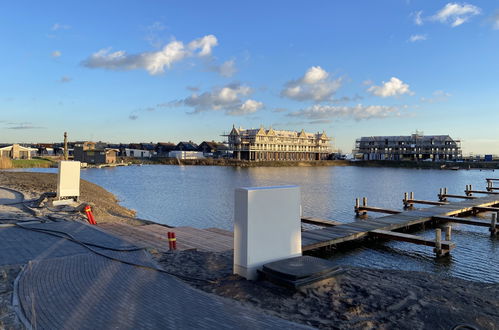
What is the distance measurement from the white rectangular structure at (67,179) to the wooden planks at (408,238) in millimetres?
15577

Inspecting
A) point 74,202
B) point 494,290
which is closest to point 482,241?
point 494,290

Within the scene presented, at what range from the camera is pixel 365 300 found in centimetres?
643

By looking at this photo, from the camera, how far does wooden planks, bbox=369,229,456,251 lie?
15180 mm

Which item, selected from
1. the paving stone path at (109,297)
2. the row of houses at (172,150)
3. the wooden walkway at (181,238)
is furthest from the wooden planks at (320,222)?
the row of houses at (172,150)

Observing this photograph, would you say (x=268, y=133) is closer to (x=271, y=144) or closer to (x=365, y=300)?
(x=271, y=144)

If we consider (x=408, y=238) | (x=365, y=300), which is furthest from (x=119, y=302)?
(x=408, y=238)

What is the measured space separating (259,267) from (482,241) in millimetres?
17426

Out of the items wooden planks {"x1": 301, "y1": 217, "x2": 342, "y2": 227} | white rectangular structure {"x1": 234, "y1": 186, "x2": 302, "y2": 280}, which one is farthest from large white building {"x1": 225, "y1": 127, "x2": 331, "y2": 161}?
white rectangular structure {"x1": 234, "y1": 186, "x2": 302, "y2": 280}

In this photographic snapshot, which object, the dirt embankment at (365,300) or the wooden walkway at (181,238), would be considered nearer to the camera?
the dirt embankment at (365,300)

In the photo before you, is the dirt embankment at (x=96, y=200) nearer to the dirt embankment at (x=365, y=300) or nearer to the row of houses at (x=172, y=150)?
the dirt embankment at (x=365, y=300)

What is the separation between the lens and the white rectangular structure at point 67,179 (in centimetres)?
1745

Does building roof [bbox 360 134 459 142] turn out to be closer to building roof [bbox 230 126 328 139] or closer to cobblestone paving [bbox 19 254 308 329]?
building roof [bbox 230 126 328 139]

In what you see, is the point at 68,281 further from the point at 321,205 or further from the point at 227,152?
the point at 227,152

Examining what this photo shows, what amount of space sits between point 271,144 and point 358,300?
130950 millimetres
